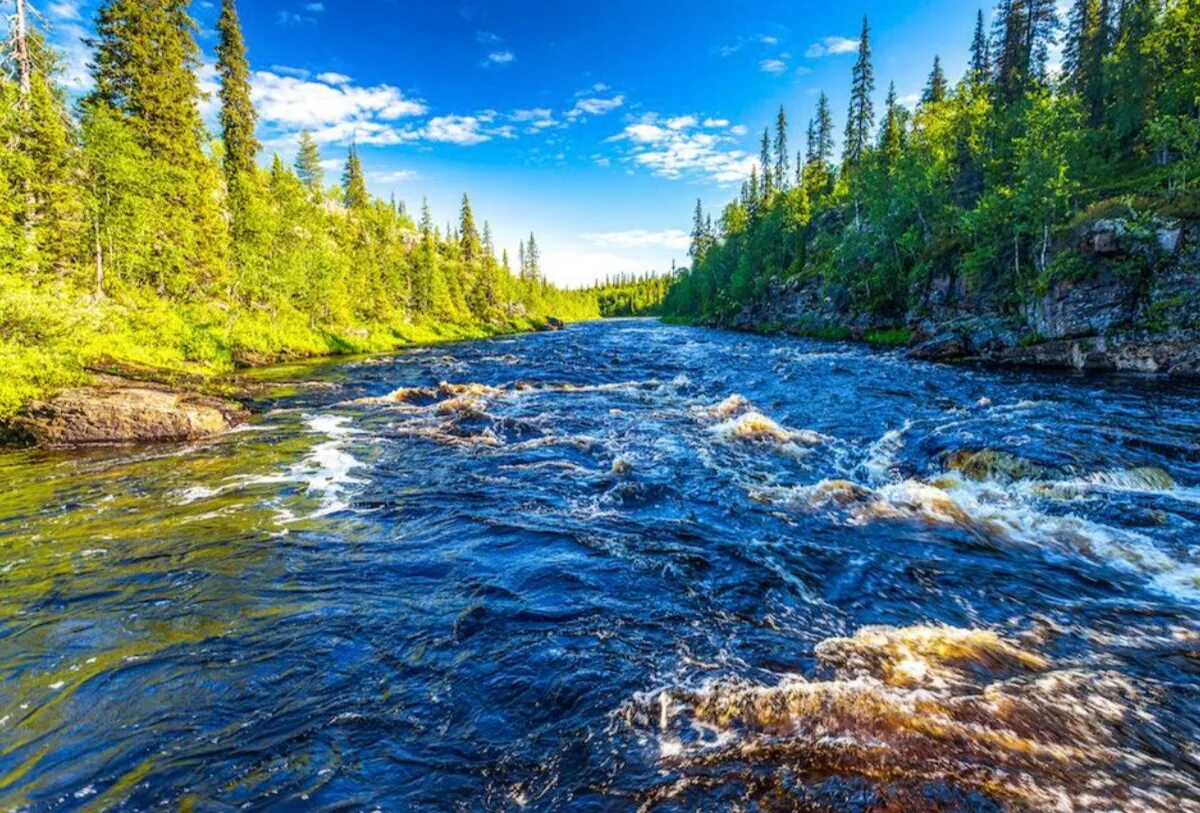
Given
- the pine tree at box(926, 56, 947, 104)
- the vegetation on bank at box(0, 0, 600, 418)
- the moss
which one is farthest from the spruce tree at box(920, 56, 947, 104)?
the vegetation on bank at box(0, 0, 600, 418)

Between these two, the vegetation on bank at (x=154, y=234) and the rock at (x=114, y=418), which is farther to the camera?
the vegetation on bank at (x=154, y=234)

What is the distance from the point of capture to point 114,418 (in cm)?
1466

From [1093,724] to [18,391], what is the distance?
71.2 feet

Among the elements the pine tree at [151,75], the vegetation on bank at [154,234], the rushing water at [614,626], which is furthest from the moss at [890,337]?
the pine tree at [151,75]

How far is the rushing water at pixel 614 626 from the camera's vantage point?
410 centimetres

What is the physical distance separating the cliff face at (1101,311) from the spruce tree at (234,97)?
61.4 meters

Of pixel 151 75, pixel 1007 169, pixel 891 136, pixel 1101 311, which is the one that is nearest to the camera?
pixel 1101 311

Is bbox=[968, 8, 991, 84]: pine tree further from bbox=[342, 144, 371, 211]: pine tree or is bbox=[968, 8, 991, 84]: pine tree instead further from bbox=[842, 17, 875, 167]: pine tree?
bbox=[342, 144, 371, 211]: pine tree

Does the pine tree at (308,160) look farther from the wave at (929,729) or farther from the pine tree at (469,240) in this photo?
the wave at (929,729)

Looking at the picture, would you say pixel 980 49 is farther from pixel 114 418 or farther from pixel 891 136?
pixel 114 418

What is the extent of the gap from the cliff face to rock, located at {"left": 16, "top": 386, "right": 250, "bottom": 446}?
33980mm

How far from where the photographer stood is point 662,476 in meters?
12.0

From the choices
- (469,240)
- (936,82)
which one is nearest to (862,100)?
(936,82)

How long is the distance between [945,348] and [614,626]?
103 feet
